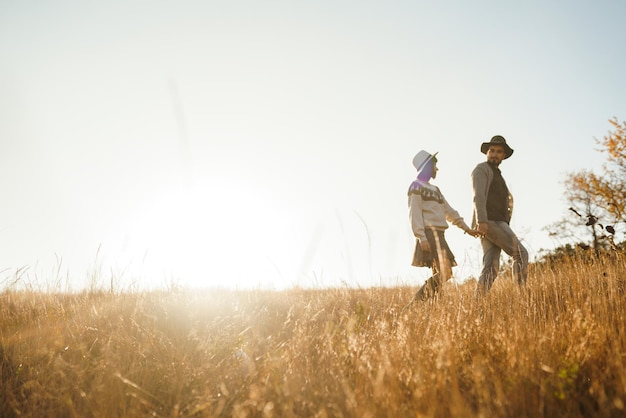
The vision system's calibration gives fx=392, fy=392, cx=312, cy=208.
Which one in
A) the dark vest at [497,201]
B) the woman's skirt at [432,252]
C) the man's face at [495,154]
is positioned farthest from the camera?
the man's face at [495,154]

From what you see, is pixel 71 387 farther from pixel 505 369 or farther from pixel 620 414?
pixel 620 414

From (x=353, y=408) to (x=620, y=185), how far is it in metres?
20.8

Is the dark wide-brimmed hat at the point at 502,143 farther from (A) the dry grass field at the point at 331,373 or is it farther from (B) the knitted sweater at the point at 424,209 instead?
(A) the dry grass field at the point at 331,373

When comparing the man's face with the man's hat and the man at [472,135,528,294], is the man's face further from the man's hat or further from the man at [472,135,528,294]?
the man's hat

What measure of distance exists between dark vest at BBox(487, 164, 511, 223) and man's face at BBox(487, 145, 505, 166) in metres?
0.15

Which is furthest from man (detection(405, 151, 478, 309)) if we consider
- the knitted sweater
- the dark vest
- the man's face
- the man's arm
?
the man's face

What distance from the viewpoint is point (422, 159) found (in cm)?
487

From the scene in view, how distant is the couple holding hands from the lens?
4289 millimetres

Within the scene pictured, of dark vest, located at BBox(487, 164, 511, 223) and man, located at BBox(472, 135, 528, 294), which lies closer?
man, located at BBox(472, 135, 528, 294)

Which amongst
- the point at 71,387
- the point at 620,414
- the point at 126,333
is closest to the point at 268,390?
the point at 71,387

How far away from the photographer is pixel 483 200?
4648 millimetres

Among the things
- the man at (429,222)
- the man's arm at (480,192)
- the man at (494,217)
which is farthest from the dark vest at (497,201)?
the man at (429,222)

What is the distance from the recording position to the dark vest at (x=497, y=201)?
469 cm

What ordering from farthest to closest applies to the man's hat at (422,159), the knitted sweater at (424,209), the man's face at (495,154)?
the man's face at (495,154) → the man's hat at (422,159) → the knitted sweater at (424,209)
